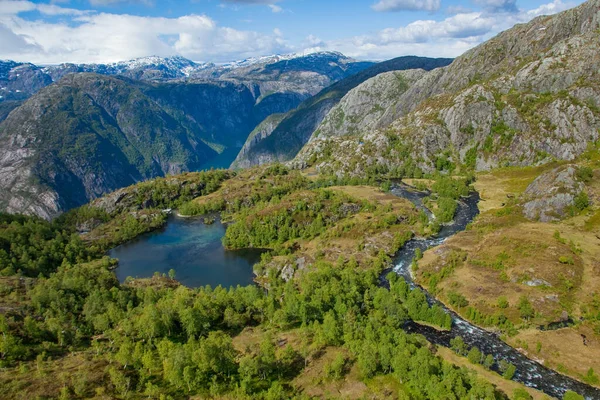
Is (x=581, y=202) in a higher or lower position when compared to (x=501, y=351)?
higher

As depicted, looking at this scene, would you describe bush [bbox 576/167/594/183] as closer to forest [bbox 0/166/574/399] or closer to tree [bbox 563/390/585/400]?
forest [bbox 0/166/574/399]

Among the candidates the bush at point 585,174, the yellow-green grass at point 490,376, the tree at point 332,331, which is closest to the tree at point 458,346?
the yellow-green grass at point 490,376

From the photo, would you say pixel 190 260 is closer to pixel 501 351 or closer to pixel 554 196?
pixel 501 351

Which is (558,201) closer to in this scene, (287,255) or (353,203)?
(353,203)


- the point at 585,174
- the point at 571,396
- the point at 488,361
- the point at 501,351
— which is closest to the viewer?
the point at 571,396

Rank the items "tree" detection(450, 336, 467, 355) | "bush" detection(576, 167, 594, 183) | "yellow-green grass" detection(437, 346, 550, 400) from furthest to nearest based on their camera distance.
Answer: "bush" detection(576, 167, 594, 183) < "tree" detection(450, 336, 467, 355) < "yellow-green grass" detection(437, 346, 550, 400)

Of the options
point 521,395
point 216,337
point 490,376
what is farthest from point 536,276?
point 216,337

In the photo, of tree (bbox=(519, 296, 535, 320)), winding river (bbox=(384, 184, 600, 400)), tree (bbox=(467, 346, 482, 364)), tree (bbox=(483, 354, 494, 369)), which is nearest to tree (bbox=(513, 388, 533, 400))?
winding river (bbox=(384, 184, 600, 400))

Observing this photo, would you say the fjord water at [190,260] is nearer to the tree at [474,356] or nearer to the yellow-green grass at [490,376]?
the yellow-green grass at [490,376]
